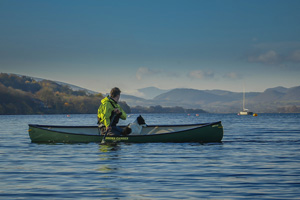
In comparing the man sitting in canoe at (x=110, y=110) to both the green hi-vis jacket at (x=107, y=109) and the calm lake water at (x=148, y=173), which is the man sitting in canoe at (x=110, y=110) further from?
the calm lake water at (x=148, y=173)

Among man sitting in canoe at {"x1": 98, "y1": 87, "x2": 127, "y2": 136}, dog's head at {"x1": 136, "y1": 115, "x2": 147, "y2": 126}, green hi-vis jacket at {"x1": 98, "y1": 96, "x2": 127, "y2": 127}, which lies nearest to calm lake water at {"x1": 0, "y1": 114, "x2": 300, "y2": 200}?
man sitting in canoe at {"x1": 98, "y1": 87, "x2": 127, "y2": 136}

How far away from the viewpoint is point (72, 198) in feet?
34.2

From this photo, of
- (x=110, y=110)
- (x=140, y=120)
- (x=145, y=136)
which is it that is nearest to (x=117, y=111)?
(x=110, y=110)

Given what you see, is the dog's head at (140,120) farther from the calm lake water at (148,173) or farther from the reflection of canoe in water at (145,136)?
the calm lake water at (148,173)

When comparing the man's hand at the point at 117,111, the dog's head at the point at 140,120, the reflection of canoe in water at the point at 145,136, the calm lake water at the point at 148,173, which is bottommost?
the calm lake water at the point at 148,173

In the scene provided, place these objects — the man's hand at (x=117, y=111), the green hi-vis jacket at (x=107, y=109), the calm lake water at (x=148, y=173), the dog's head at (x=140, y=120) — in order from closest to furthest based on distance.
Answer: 1. the calm lake water at (x=148, y=173)
2. the man's hand at (x=117, y=111)
3. the green hi-vis jacket at (x=107, y=109)
4. the dog's head at (x=140, y=120)

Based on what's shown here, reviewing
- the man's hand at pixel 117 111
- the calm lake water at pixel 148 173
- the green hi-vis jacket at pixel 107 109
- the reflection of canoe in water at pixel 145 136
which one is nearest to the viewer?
the calm lake water at pixel 148 173

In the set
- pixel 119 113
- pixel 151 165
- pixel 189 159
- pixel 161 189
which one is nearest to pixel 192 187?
pixel 161 189

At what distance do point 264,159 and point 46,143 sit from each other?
12.1 metres

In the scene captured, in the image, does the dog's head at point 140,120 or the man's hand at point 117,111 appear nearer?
the man's hand at point 117,111

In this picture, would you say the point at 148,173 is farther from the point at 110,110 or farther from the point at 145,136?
the point at 145,136

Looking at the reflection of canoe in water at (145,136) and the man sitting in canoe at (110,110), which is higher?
the man sitting in canoe at (110,110)

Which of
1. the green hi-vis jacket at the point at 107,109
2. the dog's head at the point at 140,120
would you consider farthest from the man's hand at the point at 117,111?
the dog's head at the point at 140,120

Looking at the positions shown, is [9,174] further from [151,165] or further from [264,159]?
[264,159]
